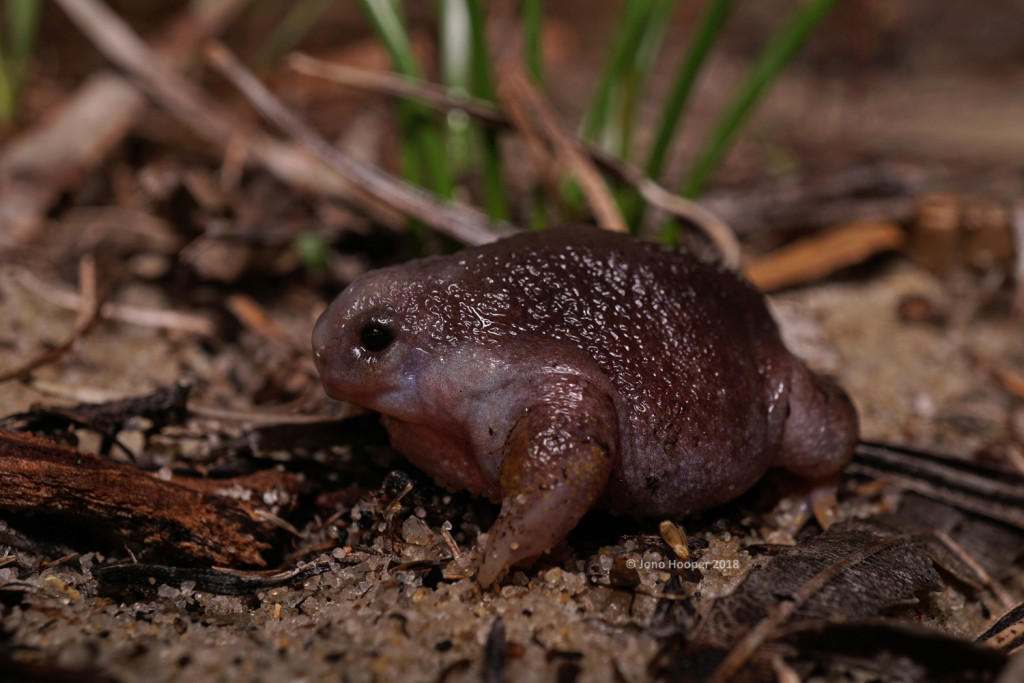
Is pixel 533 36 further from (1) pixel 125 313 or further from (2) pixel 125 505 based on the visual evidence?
(2) pixel 125 505

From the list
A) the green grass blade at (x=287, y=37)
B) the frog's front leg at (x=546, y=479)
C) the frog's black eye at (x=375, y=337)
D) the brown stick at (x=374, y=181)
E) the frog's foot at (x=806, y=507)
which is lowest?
the frog's foot at (x=806, y=507)

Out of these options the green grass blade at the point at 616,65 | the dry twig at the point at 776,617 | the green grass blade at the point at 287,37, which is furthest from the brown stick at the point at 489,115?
the green grass blade at the point at 287,37

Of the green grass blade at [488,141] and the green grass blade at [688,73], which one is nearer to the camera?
the green grass blade at [688,73]

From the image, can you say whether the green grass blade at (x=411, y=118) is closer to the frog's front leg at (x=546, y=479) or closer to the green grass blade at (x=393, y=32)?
the green grass blade at (x=393, y=32)

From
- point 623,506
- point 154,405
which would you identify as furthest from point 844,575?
A: point 154,405

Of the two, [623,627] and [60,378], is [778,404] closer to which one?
[623,627]

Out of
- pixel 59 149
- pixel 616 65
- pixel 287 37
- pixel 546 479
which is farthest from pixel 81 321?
pixel 287 37
